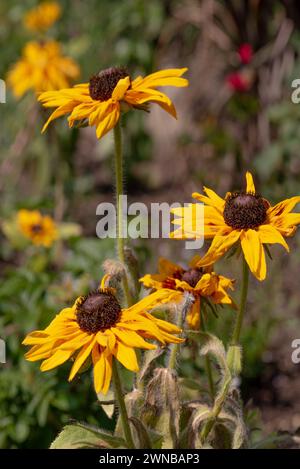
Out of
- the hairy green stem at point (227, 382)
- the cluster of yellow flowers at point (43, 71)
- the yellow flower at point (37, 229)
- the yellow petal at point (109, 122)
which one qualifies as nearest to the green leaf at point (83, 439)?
the hairy green stem at point (227, 382)

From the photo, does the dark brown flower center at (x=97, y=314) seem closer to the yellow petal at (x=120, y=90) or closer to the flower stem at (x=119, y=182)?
the flower stem at (x=119, y=182)

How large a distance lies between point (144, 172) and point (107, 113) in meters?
3.37

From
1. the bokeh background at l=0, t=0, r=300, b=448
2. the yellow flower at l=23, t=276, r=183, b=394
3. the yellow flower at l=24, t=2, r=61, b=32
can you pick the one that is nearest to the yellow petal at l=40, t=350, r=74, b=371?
the yellow flower at l=23, t=276, r=183, b=394

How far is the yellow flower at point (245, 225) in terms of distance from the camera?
149cm

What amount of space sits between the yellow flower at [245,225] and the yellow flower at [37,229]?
171 cm

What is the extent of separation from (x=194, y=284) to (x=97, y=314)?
1.11 ft

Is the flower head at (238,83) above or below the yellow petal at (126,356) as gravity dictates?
above

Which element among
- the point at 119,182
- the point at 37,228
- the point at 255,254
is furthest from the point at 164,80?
the point at 37,228

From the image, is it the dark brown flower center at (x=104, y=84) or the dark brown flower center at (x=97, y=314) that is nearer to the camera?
the dark brown flower center at (x=97, y=314)

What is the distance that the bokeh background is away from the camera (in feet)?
10.4

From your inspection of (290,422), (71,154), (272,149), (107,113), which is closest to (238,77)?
(272,149)

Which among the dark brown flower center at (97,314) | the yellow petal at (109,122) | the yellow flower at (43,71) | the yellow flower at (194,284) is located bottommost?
the dark brown flower center at (97,314)

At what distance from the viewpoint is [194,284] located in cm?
173

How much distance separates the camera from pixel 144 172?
501cm
